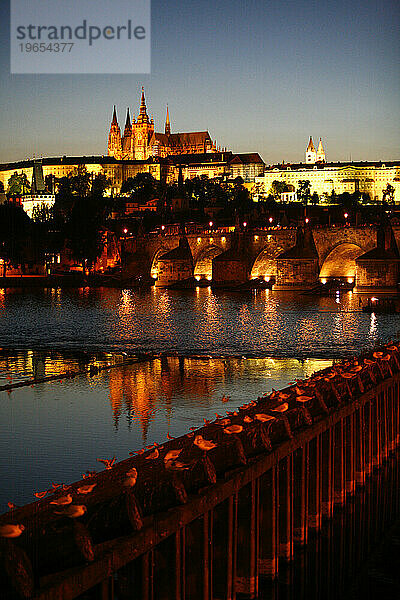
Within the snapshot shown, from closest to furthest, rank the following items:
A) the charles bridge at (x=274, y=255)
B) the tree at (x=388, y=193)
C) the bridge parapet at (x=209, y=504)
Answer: the bridge parapet at (x=209, y=504) < the charles bridge at (x=274, y=255) < the tree at (x=388, y=193)

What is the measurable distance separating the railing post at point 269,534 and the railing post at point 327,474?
7.07 ft

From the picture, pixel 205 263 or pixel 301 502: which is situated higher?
pixel 205 263

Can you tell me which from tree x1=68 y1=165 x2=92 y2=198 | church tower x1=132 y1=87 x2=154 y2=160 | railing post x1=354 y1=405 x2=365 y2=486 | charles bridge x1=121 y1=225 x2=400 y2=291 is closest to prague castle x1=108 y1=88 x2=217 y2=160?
church tower x1=132 y1=87 x2=154 y2=160

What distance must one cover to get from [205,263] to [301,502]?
209 ft

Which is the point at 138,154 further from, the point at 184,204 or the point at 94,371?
the point at 94,371

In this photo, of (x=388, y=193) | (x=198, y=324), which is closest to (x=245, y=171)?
(x=388, y=193)

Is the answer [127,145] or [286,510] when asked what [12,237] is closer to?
[286,510]

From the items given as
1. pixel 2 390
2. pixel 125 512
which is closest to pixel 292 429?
pixel 125 512

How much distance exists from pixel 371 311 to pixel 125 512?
40.6 meters

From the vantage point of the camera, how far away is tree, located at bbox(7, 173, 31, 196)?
167750 millimetres

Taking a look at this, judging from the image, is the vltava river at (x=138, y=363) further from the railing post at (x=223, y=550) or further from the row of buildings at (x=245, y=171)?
the row of buildings at (x=245, y=171)

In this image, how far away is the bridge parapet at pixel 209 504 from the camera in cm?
661

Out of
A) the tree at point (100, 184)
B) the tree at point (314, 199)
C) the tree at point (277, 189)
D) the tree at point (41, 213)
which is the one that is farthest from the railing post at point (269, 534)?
the tree at point (277, 189)

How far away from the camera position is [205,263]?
2950 inches
